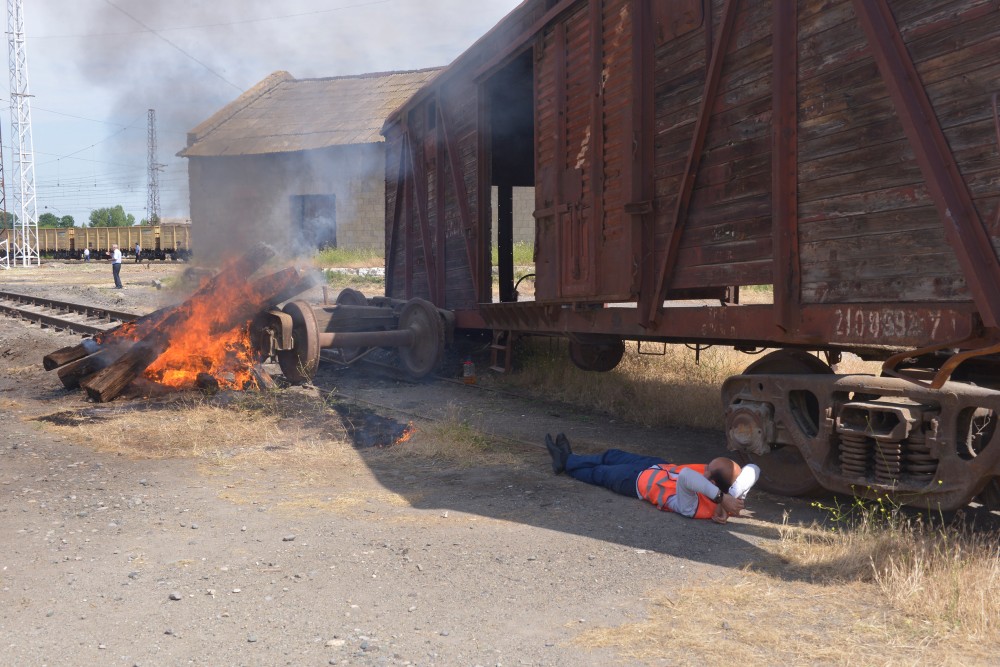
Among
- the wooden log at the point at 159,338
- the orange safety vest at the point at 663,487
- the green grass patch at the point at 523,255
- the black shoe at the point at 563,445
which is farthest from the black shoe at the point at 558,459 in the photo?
the green grass patch at the point at 523,255

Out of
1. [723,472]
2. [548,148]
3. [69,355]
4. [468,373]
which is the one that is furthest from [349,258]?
[723,472]

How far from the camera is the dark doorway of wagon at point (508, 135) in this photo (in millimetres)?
9984

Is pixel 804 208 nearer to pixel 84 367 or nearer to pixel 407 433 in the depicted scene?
pixel 407 433

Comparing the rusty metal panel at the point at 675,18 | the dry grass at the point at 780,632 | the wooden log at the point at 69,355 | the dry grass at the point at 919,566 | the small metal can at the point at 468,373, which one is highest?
the rusty metal panel at the point at 675,18

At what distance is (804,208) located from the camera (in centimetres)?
480

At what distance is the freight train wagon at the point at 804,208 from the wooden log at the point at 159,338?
4.00m

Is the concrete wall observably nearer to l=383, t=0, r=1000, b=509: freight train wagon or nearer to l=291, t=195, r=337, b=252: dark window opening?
l=291, t=195, r=337, b=252: dark window opening

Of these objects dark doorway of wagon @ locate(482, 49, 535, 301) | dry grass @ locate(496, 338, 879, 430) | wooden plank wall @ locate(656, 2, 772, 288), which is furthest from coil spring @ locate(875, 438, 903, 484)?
dark doorway of wagon @ locate(482, 49, 535, 301)

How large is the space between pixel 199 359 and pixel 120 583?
608 centimetres

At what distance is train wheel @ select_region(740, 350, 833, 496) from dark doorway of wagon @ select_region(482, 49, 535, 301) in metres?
4.86

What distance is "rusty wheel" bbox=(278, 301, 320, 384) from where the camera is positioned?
9.39 meters

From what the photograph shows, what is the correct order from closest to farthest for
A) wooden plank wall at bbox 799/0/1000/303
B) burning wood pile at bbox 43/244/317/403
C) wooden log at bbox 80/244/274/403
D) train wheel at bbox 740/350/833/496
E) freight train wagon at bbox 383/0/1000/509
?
wooden plank wall at bbox 799/0/1000/303
freight train wagon at bbox 383/0/1000/509
train wheel at bbox 740/350/833/496
wooden log at bbox 80/244/274/403
burning wood pile at bbox 43/244/317/403

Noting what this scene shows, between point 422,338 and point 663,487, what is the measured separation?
20.4 feet

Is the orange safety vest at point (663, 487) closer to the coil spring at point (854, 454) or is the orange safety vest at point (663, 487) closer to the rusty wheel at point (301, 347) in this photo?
the coil spring at point (854, 454)
